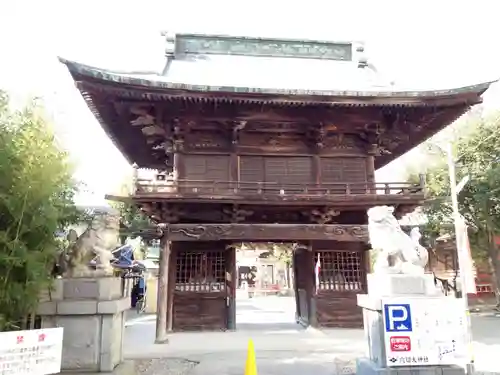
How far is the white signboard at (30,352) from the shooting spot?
14.6 ft

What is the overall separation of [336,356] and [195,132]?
7.32m

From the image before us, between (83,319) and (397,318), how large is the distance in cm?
485

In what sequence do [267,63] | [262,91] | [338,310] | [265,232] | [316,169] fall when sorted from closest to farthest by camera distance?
[262,91], [265,232], [338,310], [316,169], [267,63]

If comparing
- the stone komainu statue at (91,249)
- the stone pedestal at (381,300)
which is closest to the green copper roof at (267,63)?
the stone komainu statue at (91,249)

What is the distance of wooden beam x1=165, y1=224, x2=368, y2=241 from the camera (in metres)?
11.2

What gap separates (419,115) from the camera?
12328 millimetres

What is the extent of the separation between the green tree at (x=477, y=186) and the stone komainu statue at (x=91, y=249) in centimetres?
1123

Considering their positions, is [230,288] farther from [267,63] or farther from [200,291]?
[267,63]

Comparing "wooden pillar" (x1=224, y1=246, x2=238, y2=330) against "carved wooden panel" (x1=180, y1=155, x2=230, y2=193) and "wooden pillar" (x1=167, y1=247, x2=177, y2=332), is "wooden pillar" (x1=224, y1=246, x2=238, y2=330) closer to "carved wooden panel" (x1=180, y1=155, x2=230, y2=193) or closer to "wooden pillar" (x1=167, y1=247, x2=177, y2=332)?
"wooden pillar" (x1=167, y1=247, x2=177, y2=332)

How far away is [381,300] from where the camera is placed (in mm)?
5906

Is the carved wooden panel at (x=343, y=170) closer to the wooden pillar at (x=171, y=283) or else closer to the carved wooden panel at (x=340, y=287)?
the carved wooden panel at (x=340, y=287)

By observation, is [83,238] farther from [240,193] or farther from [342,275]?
[342,275]

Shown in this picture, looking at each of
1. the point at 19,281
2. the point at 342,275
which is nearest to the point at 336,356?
the point at 342,275

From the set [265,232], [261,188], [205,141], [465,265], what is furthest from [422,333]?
[205,141]
